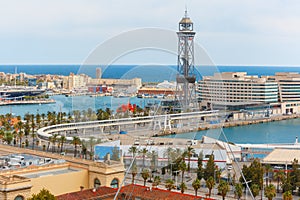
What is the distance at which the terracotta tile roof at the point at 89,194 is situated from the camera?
7462mm

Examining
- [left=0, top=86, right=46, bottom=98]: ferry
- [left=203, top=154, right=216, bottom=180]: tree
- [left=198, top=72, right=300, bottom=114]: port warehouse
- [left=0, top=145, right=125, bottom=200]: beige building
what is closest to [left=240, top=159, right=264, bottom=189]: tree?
[left=203, top=154, right=216, bottom=180]: tree

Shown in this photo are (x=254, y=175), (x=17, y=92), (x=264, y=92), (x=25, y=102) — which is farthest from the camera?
(x=17, y=92)

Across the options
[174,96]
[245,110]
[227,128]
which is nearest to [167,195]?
[174,96]

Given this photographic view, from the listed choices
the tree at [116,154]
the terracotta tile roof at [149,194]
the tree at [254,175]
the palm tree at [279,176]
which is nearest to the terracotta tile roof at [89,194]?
the terracotta tile roof at [149,194]

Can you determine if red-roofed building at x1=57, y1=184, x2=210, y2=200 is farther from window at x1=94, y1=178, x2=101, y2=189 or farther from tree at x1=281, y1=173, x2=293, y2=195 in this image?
tree at x1=281, y1=173, x2=293, y2=195

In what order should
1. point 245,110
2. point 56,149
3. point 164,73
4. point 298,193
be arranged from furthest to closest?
point 245,110, point 56,149, point 298,193, point 164,73

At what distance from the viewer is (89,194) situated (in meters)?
7.61

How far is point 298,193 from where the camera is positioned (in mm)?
10977

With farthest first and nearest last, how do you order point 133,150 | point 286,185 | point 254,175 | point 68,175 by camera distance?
point 254,175 → point 286,185 → point 68,175 → point 133,150

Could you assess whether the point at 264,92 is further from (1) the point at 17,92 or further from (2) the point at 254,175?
(2) the point at 254,175

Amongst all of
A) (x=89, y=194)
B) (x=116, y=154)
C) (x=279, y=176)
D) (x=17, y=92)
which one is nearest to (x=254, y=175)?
(x=279, y=176)

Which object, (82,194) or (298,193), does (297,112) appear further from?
(82,194)

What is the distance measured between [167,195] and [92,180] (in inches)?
49.4

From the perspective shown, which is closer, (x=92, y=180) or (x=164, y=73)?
(x=164, y=73)
